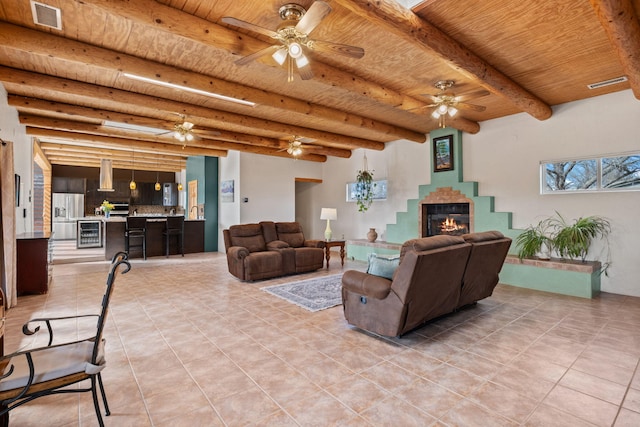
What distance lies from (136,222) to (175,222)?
93 centimetres

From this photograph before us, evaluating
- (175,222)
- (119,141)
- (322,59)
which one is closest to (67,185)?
(175,222)

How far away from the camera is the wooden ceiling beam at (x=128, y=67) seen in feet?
9.77

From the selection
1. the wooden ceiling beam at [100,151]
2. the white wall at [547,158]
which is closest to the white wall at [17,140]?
the wooden ceiling beam at [100,151]

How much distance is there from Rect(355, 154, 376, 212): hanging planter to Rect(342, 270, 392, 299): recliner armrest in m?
5.04

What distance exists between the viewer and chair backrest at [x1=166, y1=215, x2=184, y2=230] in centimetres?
846

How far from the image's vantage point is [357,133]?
7.16 meters

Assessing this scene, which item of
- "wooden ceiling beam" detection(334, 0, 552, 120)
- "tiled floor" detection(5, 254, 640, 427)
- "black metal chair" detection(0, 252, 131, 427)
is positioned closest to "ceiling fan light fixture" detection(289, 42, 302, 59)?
"wooden ceiling beam" detection(334, 0, 552, 120)

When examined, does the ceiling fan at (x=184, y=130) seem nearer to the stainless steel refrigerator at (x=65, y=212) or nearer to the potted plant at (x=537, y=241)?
the potted plant at (x=537, y=241)

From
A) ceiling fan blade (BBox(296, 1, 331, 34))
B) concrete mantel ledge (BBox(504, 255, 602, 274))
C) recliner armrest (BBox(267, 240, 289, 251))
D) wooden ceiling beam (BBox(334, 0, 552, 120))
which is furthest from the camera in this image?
recliner armrest (BBox(267, 240, 289, 251))

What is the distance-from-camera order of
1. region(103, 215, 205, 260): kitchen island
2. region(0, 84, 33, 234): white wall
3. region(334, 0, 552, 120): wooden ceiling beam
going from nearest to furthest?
region(334, 0, 552, 120): wooden ceiling beam, region(0, 84, 33, 234): white wall, region(103, 215, 205, 260): kitchen island

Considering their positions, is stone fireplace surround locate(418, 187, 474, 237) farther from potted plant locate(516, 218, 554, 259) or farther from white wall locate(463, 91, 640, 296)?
potted plant locate(516, 218, 554, 259)

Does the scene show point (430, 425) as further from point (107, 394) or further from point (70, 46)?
point (70, 46)

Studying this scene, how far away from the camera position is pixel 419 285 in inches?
111

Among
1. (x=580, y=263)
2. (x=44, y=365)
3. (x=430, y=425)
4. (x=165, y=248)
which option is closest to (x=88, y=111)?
(x=165, y=248)
